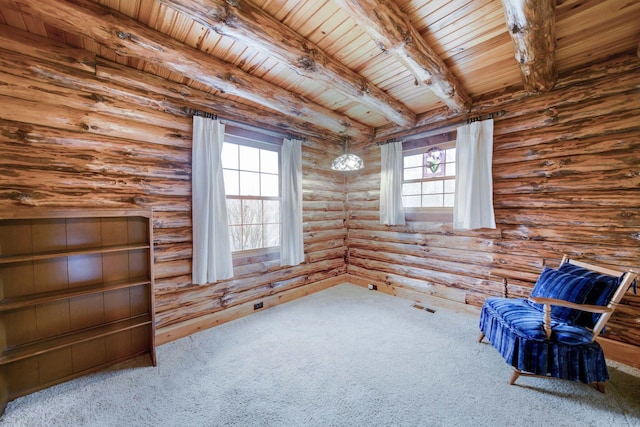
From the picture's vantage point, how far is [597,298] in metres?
1.94

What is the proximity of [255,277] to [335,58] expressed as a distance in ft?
9.12

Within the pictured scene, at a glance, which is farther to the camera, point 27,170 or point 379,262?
point 379,262

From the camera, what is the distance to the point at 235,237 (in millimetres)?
3289

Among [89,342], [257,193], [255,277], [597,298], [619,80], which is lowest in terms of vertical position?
[89,342]

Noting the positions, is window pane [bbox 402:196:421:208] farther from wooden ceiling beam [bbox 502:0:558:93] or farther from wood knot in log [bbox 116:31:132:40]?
wood knot in log [bbox 116:31:132:40]

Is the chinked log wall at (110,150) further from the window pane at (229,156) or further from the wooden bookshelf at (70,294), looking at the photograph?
the window pane at (229,156)

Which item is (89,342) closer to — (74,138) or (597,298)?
(74,138)

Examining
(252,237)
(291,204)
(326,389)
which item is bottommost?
(326,389)

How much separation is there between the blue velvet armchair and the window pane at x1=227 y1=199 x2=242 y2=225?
119 inches

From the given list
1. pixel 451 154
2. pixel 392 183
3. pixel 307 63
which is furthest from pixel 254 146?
pixel 451 154

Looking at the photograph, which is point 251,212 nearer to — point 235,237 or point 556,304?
point 235,237

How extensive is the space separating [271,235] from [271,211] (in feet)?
1.16

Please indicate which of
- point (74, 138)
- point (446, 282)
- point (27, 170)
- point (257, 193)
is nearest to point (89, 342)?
point (27, 170)

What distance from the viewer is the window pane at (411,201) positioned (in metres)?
3.85
